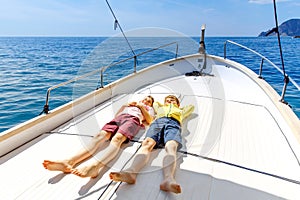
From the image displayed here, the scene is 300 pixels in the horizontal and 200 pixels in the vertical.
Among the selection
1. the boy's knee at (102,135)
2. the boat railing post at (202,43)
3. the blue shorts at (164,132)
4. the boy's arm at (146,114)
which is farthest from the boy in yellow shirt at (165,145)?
the boat railing post at (202,43)

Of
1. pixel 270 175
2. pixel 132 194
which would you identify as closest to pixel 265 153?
pixel 270 175

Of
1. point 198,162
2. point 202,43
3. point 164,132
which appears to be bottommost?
point 198,162

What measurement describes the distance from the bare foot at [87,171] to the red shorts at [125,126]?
15.4 inches

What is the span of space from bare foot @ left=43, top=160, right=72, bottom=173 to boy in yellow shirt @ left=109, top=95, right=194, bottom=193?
317mm

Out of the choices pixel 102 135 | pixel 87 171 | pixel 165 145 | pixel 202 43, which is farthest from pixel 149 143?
pixel 202 43

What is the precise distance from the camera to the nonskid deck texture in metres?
1.14

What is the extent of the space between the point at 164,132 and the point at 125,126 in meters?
0.30

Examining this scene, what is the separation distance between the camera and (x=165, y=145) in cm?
146

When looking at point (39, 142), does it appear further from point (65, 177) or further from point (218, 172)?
point (218, 172)

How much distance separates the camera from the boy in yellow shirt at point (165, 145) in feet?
3.76

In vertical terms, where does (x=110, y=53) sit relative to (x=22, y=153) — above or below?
above

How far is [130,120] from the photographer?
67.5 inches

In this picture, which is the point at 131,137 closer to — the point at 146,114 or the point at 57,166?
the point at 146,114

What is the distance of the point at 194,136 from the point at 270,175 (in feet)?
1.99
